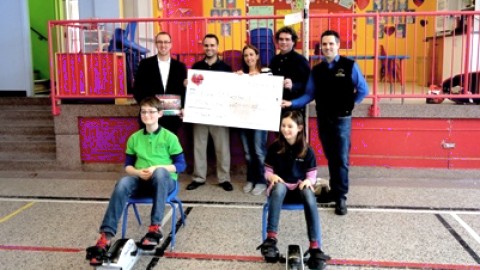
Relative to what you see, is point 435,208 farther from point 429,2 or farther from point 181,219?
point 429,2

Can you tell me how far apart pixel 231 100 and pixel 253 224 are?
134 cm

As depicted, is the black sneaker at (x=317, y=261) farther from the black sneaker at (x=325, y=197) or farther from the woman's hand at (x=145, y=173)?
the black sneaker at (x=325, y=197)

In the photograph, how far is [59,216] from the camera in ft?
13.6

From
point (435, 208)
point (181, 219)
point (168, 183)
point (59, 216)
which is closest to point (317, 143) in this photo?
point (435, 208)

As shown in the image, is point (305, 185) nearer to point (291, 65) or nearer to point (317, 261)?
point (317, 261)

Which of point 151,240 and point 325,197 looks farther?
point 325,197

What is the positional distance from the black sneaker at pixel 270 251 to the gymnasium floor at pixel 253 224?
74mm

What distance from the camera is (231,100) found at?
470 centimetres

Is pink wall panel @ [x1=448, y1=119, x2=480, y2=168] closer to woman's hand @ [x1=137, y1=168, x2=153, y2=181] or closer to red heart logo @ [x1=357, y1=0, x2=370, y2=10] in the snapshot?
woman's hand @ [x1=137, y1=168, x2=153, y2=181]

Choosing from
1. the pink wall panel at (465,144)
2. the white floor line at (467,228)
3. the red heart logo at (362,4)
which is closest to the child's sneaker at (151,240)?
the white floor line at (467,228)

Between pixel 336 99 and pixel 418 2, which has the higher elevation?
pixel 418 2

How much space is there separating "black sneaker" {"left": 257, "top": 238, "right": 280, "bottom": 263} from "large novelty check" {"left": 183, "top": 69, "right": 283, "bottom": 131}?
1.58m

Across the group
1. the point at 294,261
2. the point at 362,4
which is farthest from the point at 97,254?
the point at 362,4

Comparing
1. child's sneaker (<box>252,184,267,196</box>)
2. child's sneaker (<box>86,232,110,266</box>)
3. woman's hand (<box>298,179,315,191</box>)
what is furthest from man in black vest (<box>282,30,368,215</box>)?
child's sneaker (<box>86,232,110,266</box>)
